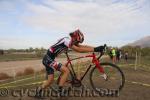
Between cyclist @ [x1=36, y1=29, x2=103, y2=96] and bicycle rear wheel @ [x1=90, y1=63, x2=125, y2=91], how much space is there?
0.85m

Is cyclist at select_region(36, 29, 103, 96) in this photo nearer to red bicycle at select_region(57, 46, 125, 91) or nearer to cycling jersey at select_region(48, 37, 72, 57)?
cycling jersey at select_region(48, 37, 72, 57)

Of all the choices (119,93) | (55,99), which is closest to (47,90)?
(55,99)

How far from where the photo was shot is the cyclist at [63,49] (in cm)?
828

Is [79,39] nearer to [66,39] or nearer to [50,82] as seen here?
[66,39]

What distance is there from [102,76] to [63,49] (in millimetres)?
1731

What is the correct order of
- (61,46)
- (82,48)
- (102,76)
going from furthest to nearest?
(102,76)
(82,48)
(61,46)

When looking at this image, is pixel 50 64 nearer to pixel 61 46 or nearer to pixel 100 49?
pixel 61 46

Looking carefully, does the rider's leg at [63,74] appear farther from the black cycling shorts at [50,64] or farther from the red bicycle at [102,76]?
the red bicycle at [102,76]

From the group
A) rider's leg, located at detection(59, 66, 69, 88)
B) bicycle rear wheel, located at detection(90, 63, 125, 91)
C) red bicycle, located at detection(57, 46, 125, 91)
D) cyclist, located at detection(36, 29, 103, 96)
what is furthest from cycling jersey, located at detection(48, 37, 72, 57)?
bicycle rear wheel, located at detection(90, 63, 125, 91)

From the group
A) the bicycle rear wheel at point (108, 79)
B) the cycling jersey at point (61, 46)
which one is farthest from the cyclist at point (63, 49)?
the bicycle rear wheel at point (108, 79)

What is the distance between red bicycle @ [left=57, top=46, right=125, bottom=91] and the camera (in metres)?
8.79

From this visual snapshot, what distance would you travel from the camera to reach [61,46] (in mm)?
8297

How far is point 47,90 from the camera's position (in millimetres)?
8977

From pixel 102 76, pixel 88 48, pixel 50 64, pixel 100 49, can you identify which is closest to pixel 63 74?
pixel 50 64
